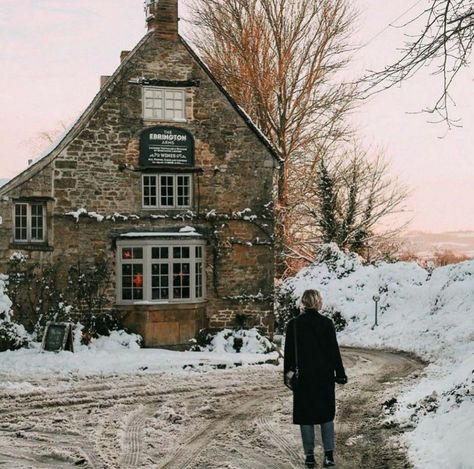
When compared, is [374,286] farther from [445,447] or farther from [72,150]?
[445,447]

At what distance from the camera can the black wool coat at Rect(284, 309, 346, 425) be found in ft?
27.9

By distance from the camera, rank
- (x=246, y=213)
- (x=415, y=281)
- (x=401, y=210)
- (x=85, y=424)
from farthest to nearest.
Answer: (x=401, y=210) < (x=415, y=281) < (x=246, y=213) < (x=85, y=424)

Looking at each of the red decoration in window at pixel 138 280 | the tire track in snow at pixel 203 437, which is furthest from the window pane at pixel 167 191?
the tire track in snow at pixel 203 437

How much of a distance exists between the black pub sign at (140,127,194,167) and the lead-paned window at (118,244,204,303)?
245 cm

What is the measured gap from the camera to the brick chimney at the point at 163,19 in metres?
21.2

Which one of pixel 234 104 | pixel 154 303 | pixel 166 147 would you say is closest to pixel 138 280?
pixel 154 303

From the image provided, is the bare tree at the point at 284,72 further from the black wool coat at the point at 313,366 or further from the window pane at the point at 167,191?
the black wool coat at the point at 313,366

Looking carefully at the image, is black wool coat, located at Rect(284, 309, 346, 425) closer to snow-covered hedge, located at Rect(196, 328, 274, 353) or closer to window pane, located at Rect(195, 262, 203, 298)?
snow-covered hedge, located at Rect(196, 328, 274, 353)

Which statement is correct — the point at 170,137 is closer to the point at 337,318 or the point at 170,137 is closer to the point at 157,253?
the point at 157,253

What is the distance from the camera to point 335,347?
28.5 ft

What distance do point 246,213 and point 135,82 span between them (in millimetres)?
4951

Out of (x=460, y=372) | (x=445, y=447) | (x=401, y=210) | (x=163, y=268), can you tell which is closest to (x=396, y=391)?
(x=460, y=372)

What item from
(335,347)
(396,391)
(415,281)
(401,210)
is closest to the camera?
(335,347)

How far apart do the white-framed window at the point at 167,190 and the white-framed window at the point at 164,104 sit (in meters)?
1.69
